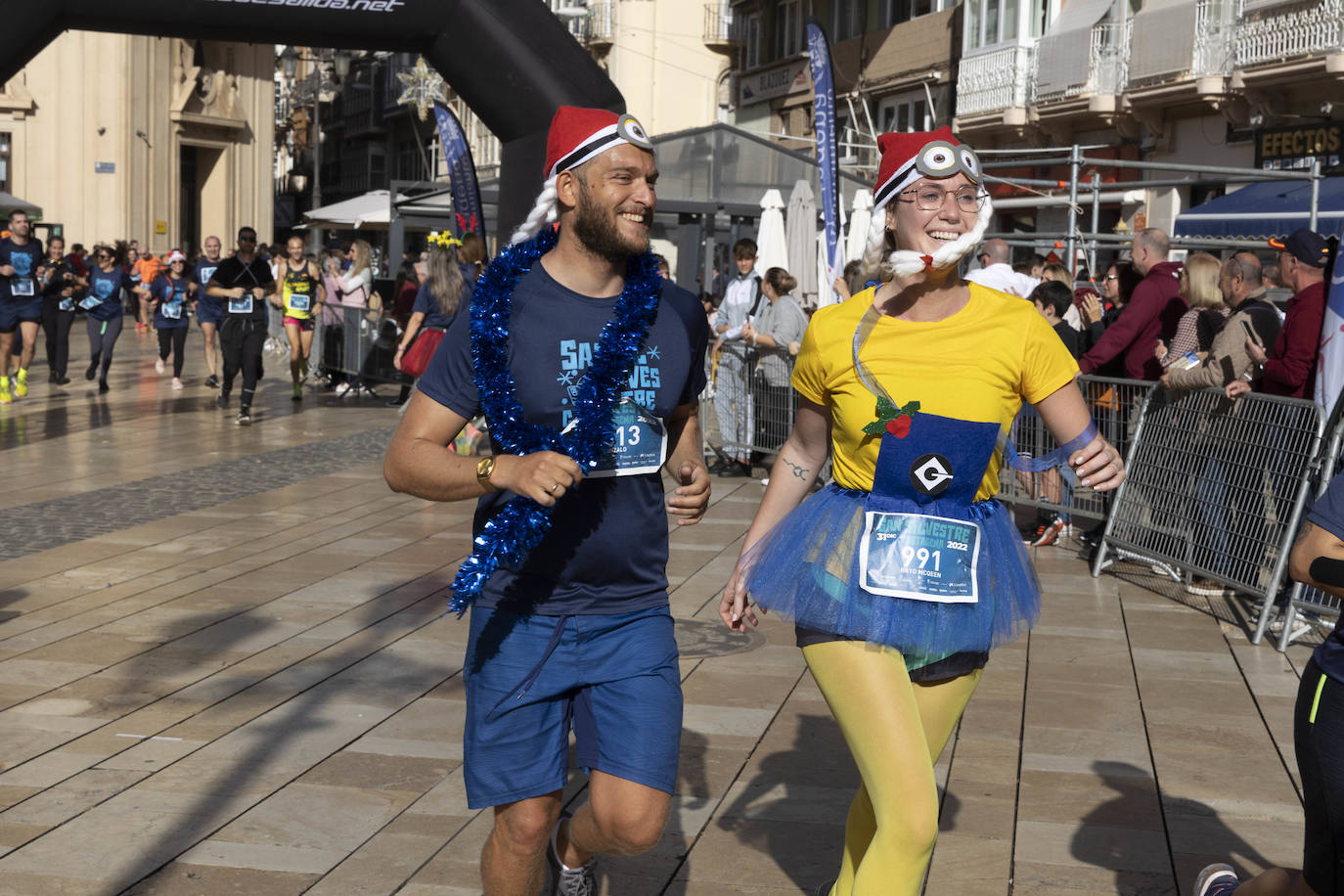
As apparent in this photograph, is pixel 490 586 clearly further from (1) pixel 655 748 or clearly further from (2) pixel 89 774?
(2) pixel 89 774

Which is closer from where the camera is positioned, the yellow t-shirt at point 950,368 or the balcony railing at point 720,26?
the yellow t-shirt at point 950,368

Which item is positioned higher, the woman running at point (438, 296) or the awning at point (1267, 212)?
the awning at point (1267, 212)

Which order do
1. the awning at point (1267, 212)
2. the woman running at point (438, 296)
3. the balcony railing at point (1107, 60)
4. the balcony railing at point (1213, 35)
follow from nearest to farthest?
the woman running at point (438, 296) → the awning at point (1267, 212) → the balcony railing at point (1213, 35) → the balcony railing at point (1107, 60)

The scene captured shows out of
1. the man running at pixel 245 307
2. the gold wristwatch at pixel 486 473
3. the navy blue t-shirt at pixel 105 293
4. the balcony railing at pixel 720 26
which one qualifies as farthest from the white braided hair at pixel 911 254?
the balcony railing at pixel 720 26

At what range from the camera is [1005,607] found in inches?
143

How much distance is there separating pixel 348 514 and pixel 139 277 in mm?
27003

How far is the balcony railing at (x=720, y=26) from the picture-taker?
49344 mm

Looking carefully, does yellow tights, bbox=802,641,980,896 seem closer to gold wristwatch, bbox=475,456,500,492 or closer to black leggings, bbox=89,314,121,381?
gold wristwatch, bbox=475,456,500,492

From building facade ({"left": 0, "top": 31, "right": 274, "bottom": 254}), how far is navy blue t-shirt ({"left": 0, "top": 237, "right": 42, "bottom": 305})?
29888 millimetres

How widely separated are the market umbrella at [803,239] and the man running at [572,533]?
12644 mm

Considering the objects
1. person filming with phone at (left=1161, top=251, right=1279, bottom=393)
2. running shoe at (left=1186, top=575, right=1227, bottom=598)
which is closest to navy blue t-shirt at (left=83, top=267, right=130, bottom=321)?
person filming with phone at (left=1161, top=251, right=1279, bottom=393)

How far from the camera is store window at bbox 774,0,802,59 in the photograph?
4299 cm

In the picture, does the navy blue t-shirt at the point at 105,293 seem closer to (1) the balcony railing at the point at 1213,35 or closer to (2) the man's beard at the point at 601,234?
(1) the balcony railing at the point at 1213,35

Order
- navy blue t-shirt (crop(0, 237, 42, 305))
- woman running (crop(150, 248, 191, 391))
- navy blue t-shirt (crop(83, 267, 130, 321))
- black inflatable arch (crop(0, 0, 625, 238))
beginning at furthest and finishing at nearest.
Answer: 1. woman running (crop(150, 248, 191, 391))
2. navy blue t-shirt (crop(83, 267, 130, 321))
3. navy blue t-shirt (crop(0, 237, 42, 305))
4. black inflatable arch (crop(0, 0, 625, 238))
